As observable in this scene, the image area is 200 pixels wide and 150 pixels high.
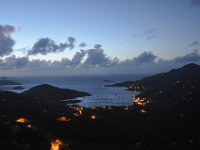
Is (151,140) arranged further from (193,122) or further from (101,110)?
(101,110)

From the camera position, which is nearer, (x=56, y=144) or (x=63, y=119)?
(x=56, y=144)

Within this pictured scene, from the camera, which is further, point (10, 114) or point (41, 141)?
point (10, 114)

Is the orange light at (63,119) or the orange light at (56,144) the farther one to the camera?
the orange light at (63,119)

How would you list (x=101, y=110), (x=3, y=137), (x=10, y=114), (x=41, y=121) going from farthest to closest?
(x=101, y=110)
(x=10, y=114)
(x=41, y=121)
(x=3, y=137)

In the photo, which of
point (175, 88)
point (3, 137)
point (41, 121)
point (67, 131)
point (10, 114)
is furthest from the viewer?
point (175, 88)

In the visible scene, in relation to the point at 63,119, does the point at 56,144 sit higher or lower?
lower

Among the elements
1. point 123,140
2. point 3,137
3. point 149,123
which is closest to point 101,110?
point 149,123

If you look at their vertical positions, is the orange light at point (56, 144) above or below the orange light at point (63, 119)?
below

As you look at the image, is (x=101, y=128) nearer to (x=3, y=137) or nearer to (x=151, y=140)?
(x=151, y=140)

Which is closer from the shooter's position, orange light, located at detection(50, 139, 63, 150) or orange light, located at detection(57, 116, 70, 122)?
orange light, located at detection(50, 139, 63, 150)

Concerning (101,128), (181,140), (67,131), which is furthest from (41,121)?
(181,140)

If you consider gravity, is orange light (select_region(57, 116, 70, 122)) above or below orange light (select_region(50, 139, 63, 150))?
above
